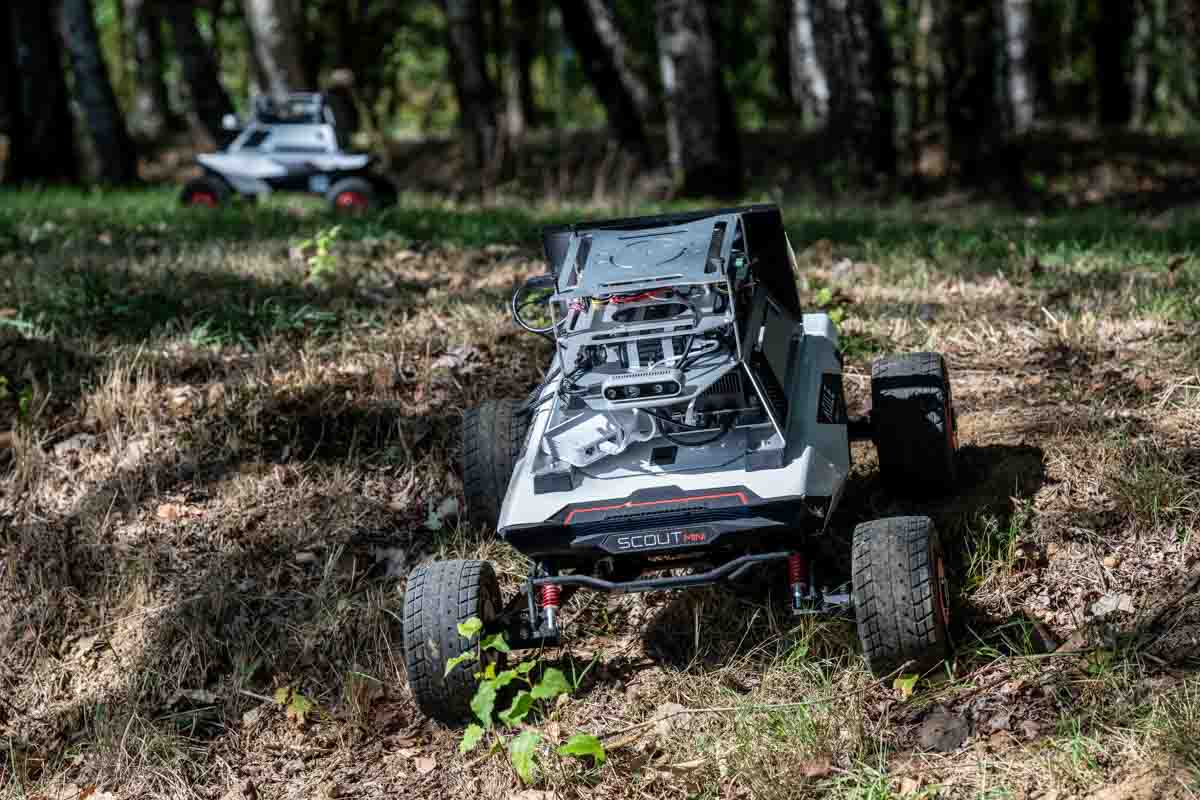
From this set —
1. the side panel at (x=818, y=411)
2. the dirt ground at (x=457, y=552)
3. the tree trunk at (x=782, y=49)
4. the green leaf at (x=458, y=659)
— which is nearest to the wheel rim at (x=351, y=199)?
the dirt ground at (x=457, y=552)

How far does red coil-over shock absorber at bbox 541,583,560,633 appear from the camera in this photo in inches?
201

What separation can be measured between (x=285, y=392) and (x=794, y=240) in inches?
160

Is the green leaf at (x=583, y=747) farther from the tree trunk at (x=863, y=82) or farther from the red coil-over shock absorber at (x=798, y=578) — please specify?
the tree trunk at (x=863, y=82)

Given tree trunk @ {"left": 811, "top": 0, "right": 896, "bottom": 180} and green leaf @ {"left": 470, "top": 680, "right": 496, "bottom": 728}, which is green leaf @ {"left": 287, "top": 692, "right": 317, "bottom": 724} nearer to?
green leaf @ {"left": 470, "top": 680, "right": 496, "bottom": 728}

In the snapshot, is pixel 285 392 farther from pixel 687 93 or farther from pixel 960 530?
pixel 687 93

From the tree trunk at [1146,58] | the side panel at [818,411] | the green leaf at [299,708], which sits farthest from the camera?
the tree trunk at [1146,58]

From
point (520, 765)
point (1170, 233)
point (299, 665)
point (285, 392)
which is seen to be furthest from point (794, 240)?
point (520, 765)

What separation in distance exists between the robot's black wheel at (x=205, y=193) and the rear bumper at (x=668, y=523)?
943 cm

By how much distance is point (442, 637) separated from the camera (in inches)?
194

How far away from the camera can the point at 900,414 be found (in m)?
5.86

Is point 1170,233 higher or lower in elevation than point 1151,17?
higher

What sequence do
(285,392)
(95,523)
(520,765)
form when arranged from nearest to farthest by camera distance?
(520,765)
(95,523)
(285,392)

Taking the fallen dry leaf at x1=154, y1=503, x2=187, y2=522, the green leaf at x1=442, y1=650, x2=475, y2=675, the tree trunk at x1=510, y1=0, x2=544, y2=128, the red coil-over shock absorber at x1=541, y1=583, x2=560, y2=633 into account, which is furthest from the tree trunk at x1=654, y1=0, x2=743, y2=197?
the tree trunk at x1=510, y1=0, x2=544, y2=128

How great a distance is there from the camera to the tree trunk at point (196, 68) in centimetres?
1806
